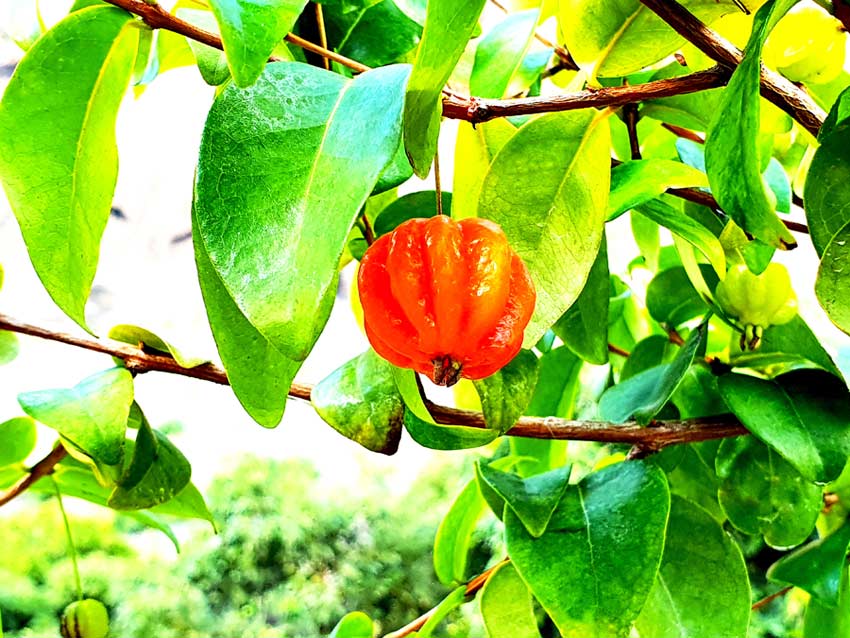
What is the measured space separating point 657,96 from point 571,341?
10.4 inches

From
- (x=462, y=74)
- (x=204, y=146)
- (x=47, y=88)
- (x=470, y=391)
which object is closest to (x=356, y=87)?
(x=204, y=146)

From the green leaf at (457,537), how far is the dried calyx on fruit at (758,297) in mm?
296

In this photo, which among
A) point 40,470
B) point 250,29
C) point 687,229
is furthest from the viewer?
point 40,470

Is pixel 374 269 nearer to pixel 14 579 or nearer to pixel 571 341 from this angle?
pixel 571 341

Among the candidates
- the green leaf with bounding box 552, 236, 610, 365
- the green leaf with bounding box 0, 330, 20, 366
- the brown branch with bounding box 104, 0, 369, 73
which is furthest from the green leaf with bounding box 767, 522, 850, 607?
the green leaf with bounding box 0, 330, 20, 366

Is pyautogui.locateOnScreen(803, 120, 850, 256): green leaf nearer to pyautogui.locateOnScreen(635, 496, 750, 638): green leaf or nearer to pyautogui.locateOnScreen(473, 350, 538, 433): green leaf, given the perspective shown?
pyautogui.locateOnScreen(473, 350, 538, 433): green leaf

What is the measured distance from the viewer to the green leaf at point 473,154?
1.83 feet

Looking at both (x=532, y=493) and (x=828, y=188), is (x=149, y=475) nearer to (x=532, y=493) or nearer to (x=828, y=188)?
(x=532, y=493)

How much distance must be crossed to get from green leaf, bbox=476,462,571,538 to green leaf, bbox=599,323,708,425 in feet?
0.25

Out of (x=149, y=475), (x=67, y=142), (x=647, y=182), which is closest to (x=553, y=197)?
(x=647, y=182)

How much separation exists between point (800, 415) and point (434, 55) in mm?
422

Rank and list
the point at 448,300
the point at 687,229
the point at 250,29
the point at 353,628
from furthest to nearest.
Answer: the point at 353,628
the point at 687,229
the point at 448,300
the point at 250,29

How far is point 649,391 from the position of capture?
707mm

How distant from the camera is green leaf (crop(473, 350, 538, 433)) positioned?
0.49m
